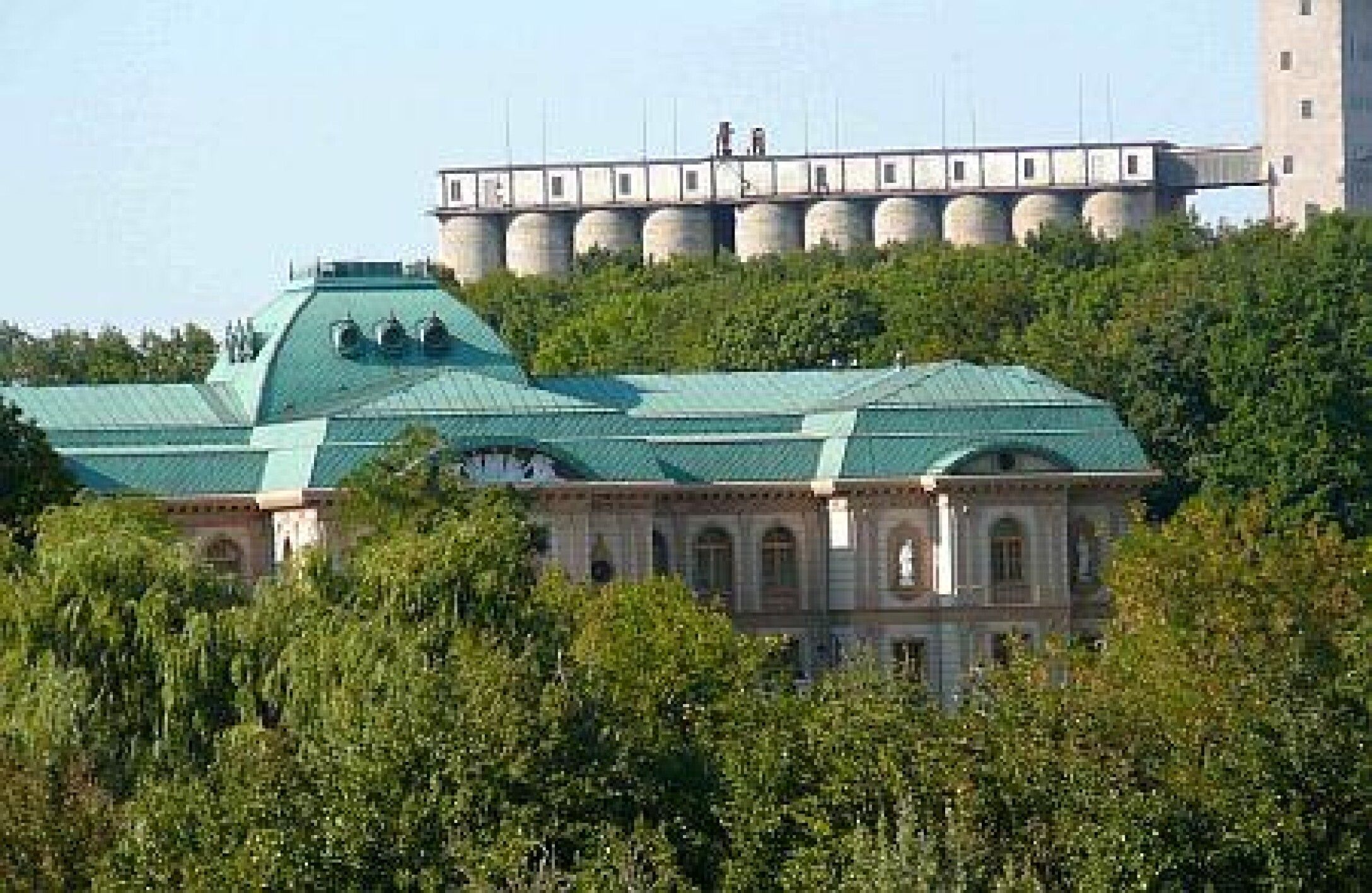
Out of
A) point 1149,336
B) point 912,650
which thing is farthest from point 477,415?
point 1149,336

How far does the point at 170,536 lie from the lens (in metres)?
120

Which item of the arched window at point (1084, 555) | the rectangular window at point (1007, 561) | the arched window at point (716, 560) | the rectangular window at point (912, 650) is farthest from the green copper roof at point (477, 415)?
the rectangular window at point (912, 650)

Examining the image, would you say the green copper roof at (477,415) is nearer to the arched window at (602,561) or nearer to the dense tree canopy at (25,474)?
the arched window at (602,561)

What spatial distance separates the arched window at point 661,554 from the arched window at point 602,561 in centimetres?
324

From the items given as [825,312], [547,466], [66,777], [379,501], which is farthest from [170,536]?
[825,312]

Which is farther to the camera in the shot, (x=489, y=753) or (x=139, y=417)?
(x=139, y=417)

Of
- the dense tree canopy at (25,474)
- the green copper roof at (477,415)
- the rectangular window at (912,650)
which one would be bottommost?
the rectangular window at (912,650)

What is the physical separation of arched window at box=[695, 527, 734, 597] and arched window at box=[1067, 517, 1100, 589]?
6625 mm

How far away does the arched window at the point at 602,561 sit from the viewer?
139000mm

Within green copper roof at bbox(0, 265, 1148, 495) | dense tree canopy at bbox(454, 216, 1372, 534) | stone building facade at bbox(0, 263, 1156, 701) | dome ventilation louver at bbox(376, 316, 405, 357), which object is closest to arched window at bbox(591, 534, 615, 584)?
stone building facade at bbox(0, 263, 1156, 701)

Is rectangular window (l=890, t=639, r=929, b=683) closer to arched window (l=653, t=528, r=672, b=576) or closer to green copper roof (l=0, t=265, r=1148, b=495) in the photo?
green copper roof (l=0, t=265, r=1148, b=495)

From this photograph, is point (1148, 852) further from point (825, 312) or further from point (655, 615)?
point (825, 312)

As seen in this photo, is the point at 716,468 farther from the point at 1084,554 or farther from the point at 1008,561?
the point at 1084,554

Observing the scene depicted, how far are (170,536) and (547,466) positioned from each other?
18787mm
